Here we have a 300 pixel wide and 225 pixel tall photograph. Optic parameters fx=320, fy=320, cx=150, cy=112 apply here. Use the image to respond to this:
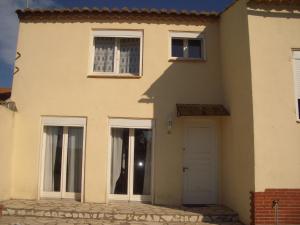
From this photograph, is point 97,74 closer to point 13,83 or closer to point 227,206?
point 13,83

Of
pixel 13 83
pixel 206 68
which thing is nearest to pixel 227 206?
pixel 206 68

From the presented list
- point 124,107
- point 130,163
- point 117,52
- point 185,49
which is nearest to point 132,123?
point 124,107

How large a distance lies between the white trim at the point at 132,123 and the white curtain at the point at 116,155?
314 mm

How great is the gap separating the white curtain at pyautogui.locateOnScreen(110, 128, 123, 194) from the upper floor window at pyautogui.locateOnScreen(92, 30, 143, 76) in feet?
7.36

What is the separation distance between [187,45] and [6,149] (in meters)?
7.74

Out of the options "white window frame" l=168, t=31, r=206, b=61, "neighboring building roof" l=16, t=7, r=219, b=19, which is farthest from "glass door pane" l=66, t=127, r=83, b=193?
"white window frame" l=168, t=31, r=206, b=61

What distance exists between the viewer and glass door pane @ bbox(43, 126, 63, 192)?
11969 millimetres

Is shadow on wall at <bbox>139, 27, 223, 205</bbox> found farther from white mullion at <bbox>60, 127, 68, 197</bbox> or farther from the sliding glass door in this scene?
white mullion at <bbox>60, 127, 68, 197</bbox>

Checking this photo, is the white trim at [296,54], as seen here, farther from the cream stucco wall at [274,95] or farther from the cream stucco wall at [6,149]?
the cream stucco wall at [6,149]

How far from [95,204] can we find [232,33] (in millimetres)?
7657

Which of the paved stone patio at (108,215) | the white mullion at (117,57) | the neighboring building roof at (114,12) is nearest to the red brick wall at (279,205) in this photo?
the paved stone patio at (108,215)

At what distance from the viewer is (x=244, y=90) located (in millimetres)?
10016

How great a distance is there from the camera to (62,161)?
12.0m

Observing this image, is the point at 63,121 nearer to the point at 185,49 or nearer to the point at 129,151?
the point at 129,151
